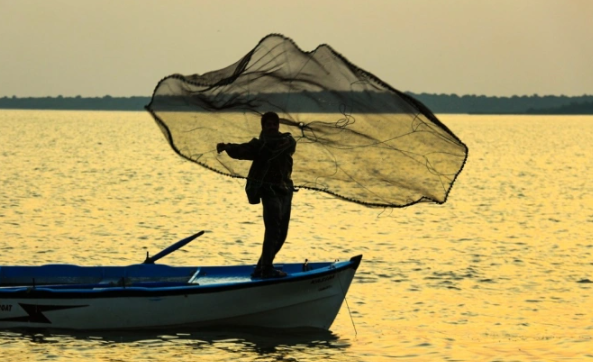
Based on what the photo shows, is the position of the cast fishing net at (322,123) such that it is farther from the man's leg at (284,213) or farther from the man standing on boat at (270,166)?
the man's leg at (284,213)

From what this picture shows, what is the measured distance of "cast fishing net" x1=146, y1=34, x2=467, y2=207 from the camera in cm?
1848

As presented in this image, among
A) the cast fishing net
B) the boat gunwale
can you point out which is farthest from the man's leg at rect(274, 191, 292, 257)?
the boat gunwale

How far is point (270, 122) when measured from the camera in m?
18.9

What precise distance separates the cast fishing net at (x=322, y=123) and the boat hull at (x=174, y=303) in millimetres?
2228

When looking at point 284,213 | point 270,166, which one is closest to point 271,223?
point 284,213

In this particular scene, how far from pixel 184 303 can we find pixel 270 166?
2.89 metres

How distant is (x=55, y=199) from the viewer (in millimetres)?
49531

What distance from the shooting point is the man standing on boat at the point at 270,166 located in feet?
61.8

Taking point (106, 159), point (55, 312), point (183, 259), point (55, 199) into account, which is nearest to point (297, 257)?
Answer: point (183, 259)

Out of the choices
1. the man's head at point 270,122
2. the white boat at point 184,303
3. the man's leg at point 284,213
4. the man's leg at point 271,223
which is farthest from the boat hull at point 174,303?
the man's head at point 270,122

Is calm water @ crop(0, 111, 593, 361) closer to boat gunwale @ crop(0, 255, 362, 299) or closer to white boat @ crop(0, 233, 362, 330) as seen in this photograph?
white boat @ crop(0, 233, 362, 330)

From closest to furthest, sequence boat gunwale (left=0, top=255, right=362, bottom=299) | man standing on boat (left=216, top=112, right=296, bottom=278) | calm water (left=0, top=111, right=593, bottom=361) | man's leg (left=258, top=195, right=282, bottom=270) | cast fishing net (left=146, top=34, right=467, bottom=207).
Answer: cast fishing net (left=146, top=34, right=467, bottom=207)
man standing on boat (left=216, top=112, right=296, bottom=278)
man's leg (left=258, top=195, right=282, bottom=270)
boat gunwale (left=0, top=255, right=362, bottom=299)
calm water (left=0, top=111, right=593, bottom=361)

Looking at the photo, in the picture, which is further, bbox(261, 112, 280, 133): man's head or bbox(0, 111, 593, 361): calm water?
bbox(0, 111, 593, 361): calm water

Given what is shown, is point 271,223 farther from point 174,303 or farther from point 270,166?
point 174,303
